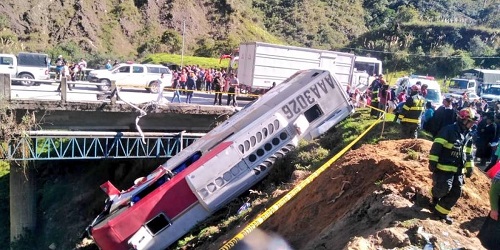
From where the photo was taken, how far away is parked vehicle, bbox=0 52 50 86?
25391mm

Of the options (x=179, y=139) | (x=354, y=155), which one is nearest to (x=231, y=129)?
(x=354, y=155)

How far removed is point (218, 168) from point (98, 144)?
26.5ft

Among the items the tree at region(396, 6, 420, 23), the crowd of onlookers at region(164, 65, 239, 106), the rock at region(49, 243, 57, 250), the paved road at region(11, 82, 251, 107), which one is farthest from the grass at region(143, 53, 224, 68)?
the tree at region(396, 6, 420, 23)

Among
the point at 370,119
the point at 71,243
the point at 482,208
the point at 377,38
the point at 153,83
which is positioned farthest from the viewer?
the point at 377,38

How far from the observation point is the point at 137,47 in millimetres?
49188

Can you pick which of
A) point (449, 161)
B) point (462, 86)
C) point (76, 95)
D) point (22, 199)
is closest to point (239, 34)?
point (462, 86)

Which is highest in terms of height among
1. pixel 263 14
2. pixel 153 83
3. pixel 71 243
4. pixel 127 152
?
pixel 263 14

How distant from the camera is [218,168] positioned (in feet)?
37.6

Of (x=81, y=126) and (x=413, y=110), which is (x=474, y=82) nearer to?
(x=413, y=110)

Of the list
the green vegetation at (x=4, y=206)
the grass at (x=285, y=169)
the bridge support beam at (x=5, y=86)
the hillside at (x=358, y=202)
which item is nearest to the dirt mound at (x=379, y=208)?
the hillside at (x=358, y=202)

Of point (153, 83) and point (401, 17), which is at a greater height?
point (401, 17)

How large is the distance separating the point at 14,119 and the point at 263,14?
55834 mm

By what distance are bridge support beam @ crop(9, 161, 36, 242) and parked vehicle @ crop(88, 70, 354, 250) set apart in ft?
22.6

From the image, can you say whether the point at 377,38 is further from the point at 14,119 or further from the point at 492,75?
the point at 14,119
